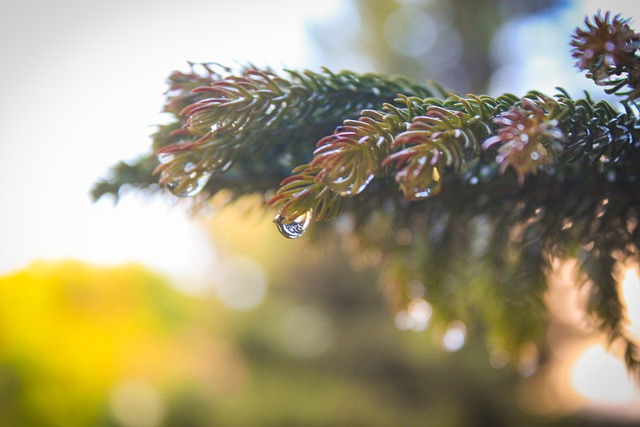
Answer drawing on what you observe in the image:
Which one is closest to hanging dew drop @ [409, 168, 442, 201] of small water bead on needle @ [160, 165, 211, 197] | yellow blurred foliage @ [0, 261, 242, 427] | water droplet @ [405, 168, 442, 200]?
water droplet @ [405, 168, 442, 200]

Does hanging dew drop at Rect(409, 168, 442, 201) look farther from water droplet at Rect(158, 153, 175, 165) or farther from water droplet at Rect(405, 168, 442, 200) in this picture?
water droplet at Rect(158, 153, 175, 165)

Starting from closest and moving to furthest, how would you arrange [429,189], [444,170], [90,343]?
[429,189] < [444,170] < [90,343]

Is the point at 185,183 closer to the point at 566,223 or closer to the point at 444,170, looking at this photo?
the point at 444,170

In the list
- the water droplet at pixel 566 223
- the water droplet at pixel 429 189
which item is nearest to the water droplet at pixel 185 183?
the water droplet at pixel 429 189

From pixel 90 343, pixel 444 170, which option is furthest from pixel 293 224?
pixel 90 343

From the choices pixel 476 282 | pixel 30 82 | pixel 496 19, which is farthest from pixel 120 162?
pixel 496 19

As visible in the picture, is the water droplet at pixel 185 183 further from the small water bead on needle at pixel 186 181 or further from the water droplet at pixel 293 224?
the water droplet at pixel 293 224

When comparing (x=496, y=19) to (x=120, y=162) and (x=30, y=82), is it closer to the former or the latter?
(x=30, y=82)
